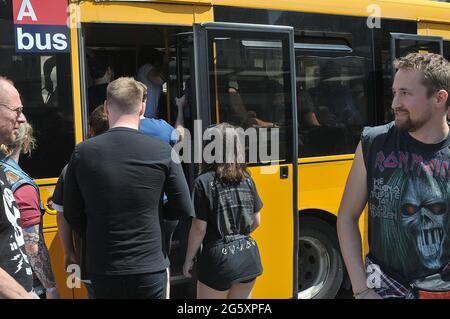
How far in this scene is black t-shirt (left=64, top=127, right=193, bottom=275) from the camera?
277cm

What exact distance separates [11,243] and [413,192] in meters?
1.68

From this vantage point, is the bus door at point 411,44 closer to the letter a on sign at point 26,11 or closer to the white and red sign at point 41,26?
the white and red sign at point 41,26

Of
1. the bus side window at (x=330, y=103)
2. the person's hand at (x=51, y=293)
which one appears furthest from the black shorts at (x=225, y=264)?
the bus side window at (x=330, y=103)

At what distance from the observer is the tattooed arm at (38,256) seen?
2.77 meters

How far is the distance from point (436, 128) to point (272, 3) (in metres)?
2.65

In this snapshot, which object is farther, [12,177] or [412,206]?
[12,177]

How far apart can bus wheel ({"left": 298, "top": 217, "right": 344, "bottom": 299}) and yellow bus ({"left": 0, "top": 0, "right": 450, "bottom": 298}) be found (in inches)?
0.4

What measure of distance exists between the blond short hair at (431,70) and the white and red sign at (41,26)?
7.97 feet

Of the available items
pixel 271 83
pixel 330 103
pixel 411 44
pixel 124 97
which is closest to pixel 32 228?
pixel 124 97

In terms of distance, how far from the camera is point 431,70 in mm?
2254

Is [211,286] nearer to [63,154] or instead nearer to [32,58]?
[63,154]

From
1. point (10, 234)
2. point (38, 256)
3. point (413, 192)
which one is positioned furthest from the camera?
point (38, 256)

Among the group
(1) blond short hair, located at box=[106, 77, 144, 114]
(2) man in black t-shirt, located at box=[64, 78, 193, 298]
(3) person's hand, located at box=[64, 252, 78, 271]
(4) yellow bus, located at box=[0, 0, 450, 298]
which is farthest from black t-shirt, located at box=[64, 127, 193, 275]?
(4) yellow bus, located at box=[0, 0, 450, 298]

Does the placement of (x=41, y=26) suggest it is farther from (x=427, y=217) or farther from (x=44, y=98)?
(x=427, y=217)
